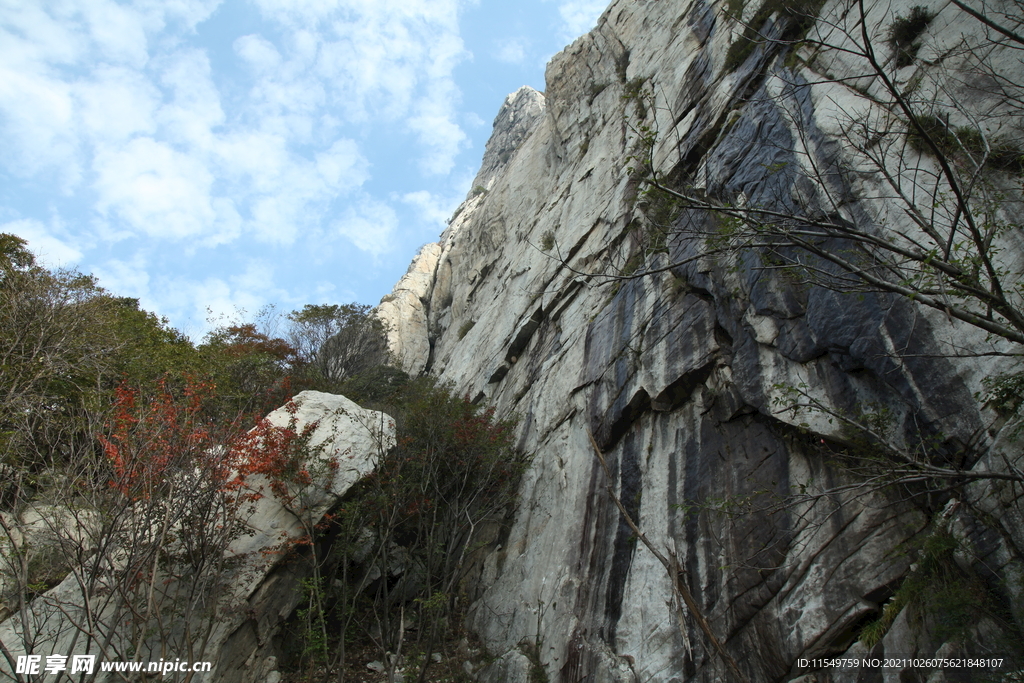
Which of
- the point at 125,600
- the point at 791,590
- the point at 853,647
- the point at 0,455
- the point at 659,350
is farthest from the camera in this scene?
the point at 659,350

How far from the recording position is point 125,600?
22.6ft

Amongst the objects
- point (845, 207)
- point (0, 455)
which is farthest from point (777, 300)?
point (0, 455)

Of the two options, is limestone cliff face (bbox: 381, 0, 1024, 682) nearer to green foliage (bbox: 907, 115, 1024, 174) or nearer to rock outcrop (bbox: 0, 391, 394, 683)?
green foliage (bbox: 907, 115, 1024, 174)

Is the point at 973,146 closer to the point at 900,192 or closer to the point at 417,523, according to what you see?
the point at 900,192

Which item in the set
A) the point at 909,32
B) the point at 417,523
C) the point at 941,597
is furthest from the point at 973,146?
the point at 417,523

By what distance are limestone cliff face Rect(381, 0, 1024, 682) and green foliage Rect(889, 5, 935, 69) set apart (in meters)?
0.30

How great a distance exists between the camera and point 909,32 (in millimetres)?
8219

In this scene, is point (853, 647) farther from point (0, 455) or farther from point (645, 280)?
point (0, 455)

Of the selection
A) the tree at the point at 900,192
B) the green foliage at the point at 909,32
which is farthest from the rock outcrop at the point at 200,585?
the green foliage at the point at 909,32

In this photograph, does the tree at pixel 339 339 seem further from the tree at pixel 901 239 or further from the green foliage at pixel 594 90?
the tree at pixel 901 239

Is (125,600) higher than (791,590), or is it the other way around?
(791,590)

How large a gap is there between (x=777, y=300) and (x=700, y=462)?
9.12 ft

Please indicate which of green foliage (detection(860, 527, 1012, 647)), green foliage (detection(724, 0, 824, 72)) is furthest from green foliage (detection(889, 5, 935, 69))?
green foliage (detection(860, 527, 1012, 647))

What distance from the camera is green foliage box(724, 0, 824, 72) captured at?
420 inches
